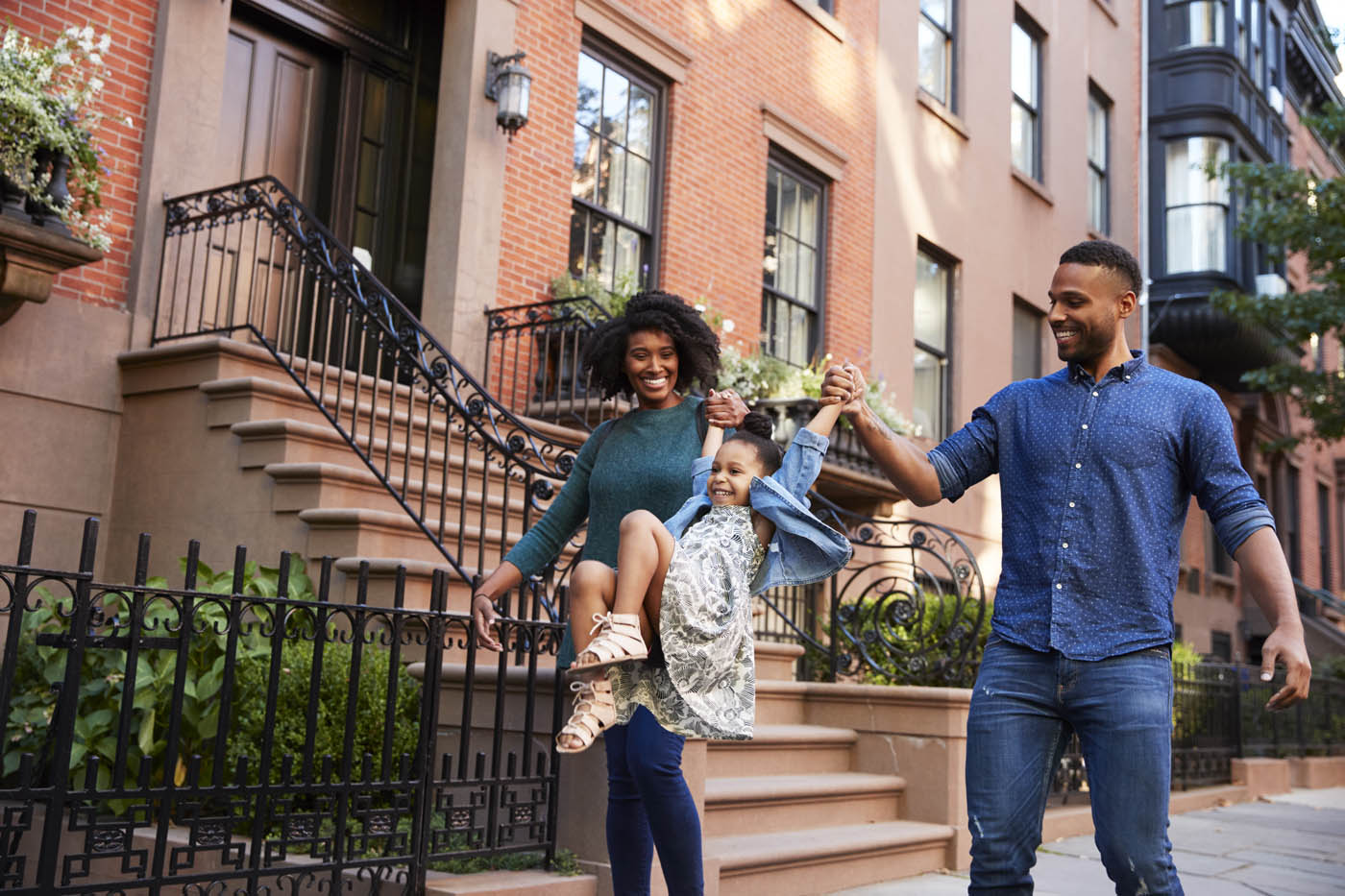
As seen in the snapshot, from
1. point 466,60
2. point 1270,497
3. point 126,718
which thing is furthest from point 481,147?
point 1270,497

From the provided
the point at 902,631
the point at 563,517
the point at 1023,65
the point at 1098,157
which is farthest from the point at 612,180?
the point at 1098,157

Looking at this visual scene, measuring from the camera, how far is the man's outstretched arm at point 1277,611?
2.67 m

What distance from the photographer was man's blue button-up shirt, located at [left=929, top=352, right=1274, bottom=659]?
2.93 metres

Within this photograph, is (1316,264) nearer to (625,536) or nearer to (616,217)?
(616,217)

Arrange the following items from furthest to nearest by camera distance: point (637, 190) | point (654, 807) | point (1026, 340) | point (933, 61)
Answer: point (1026, 340) → point (933, 61) → point (637, 190) → point (654, 807)

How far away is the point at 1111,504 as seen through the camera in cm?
301

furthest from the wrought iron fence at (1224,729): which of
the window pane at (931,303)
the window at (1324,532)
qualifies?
the window at (1324,532)

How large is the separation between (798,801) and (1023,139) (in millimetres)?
12829

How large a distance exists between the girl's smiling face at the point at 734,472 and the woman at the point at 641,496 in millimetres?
91

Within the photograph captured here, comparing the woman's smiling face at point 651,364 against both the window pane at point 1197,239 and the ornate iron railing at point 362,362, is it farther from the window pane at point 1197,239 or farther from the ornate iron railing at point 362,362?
the window pane at point 1197,239

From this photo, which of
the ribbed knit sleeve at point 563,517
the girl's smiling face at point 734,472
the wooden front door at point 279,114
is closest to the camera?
the girl's smiling face at point 734,472

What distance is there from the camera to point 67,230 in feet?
21.5

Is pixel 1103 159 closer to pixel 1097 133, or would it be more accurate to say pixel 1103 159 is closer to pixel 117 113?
pixel 1097 133

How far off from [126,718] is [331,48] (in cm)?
707
